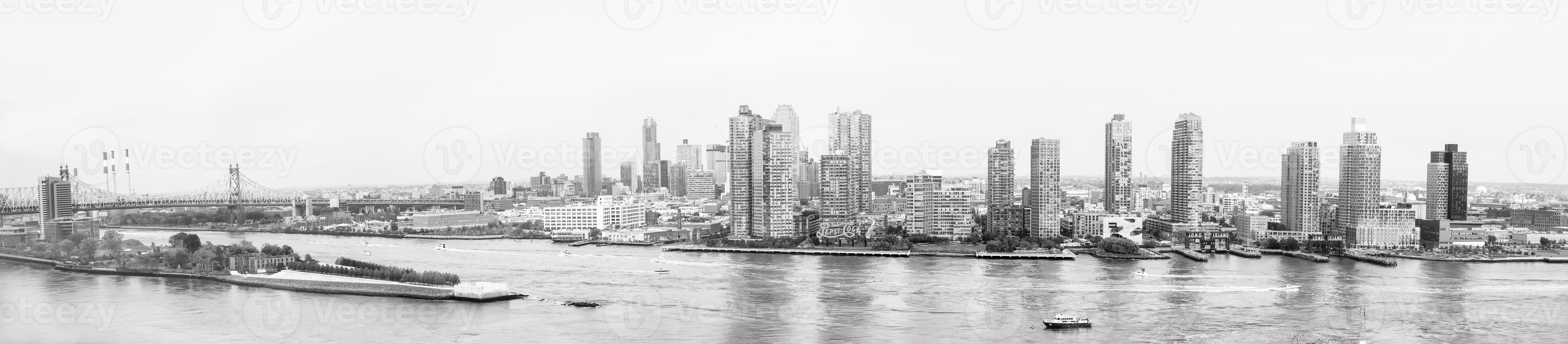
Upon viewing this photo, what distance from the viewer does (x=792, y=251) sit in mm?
17328

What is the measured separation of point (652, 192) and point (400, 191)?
943 cm

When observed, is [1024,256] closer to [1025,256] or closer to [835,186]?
[1025,256]

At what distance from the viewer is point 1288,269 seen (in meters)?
13.7

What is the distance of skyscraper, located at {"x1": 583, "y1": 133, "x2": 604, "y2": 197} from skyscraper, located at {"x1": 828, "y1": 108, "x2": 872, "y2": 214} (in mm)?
9654

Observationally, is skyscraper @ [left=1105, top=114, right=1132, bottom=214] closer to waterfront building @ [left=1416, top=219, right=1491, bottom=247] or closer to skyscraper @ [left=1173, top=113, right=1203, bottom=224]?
skyscraper @ [left=1173, top=113, right=1203, bottom=224]

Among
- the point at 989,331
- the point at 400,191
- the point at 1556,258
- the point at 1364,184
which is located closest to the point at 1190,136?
the point at 1364,184

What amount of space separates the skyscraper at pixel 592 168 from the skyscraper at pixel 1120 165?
17.4m

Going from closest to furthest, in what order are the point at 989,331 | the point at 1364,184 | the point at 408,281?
the point at 989,331
the point at 408,281
the point at 1364,184

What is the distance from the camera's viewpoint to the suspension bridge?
15789 millimetres

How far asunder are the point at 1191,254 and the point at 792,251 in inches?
242

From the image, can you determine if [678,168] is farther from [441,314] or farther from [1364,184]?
[441,314]

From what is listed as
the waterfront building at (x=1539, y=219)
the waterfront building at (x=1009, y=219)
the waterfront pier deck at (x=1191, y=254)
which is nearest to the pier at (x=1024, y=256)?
the waterfront pier deck at (x=1191, y=254)

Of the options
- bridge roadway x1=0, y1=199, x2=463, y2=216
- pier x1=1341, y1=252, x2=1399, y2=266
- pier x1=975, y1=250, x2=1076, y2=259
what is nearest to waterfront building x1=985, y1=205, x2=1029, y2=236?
pier x1=975, y1=250, x2=1076, y2=259

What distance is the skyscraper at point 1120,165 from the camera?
2617 cm
